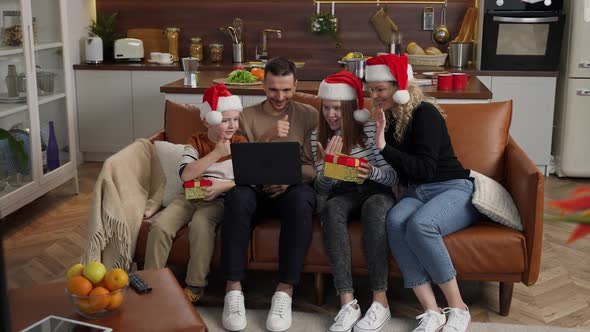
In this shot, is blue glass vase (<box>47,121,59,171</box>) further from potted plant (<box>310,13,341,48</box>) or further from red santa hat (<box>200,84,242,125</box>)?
potted plant (<box>310,13,341,48</box>)

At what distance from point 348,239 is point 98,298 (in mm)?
1063

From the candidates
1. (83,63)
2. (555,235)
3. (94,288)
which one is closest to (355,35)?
(83,63)

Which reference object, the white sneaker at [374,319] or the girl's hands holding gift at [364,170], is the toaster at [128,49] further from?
the white sneaker at [374,319]

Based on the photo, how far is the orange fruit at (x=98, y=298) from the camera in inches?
80.1

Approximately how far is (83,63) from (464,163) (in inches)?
137

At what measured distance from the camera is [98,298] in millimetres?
2035

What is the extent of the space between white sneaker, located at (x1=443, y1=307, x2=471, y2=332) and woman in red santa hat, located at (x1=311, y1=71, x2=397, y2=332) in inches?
9.7

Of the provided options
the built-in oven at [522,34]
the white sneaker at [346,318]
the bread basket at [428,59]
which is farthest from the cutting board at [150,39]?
the white sneaker at [346,318]

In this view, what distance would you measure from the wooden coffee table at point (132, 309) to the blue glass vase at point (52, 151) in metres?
2.39

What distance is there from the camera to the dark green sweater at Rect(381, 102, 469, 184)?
2.77 metres

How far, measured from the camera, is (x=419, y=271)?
2725mm

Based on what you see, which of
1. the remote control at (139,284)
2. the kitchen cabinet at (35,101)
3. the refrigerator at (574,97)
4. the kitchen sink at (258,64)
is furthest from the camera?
the kitchen sink at (258,64)

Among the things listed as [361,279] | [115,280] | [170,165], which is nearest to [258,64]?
[170,165]

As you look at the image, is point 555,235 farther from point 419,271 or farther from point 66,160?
point 66,160
